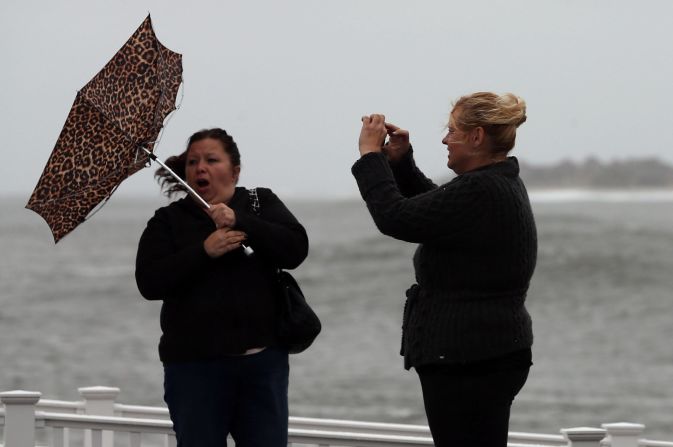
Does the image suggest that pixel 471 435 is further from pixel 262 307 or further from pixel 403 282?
pixel 403 282

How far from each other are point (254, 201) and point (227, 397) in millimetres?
637

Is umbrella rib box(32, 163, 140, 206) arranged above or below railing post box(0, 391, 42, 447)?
above

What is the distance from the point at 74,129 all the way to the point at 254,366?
1.00 meters

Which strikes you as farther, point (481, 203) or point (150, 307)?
point (150, 307)

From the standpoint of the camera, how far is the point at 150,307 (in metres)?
48.3

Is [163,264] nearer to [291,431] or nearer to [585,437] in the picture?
[291,431]

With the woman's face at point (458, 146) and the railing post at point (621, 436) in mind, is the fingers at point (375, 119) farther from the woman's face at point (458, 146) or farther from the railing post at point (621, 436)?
the railing post at point (621, 436)

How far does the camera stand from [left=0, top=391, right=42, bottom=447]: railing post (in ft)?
20.2

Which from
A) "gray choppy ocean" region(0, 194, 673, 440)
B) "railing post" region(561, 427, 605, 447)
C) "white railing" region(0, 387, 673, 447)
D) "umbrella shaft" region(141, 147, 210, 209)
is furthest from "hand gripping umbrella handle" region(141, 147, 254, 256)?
"gray choppy ocean" region(0, 194, 673, 440)

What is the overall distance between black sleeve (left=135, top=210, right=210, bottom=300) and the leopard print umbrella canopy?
312 millimetres

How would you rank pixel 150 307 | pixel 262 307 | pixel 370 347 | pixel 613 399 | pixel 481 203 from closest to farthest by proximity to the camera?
pixel 481 203
pixel 262 307
pixel 613 399
pixel 370 347
pixel 150 307

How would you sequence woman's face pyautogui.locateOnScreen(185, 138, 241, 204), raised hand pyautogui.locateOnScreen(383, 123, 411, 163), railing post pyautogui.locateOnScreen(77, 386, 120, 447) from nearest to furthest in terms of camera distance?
raised hand pyautogui.locateOnScreen(383, 123, 411, 163)
woman's face pyautogui.locateOnScreen(185, 138, 241, 204)
railing post pyautogui.locateOnScreen(77, 386, 120, 447)

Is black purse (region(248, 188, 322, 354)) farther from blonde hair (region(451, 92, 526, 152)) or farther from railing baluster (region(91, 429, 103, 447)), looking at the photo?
railing baluster (region(91, 429, 103, 447))

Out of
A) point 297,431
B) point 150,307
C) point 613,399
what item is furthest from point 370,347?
point 297,431
